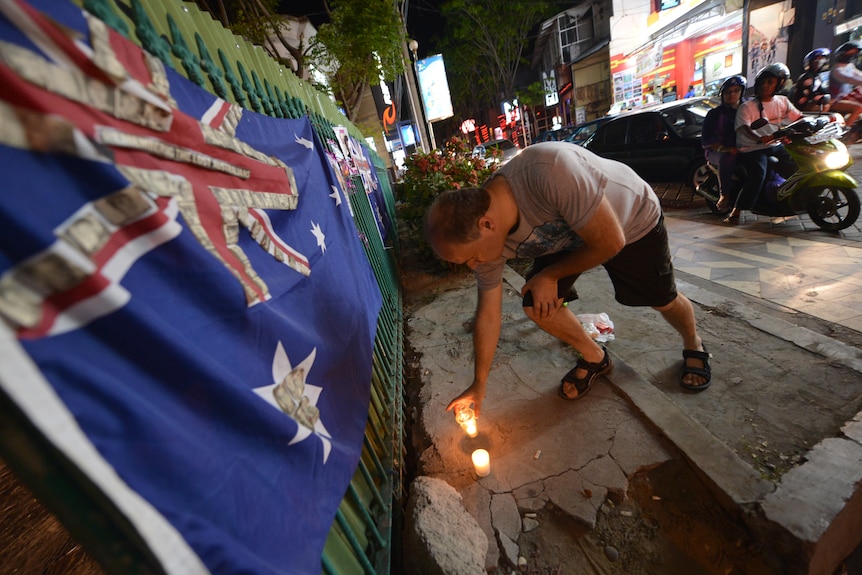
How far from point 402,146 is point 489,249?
24591 millimetres

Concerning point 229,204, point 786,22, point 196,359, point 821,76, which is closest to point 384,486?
point 196,359

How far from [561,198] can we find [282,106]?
192 centimetres

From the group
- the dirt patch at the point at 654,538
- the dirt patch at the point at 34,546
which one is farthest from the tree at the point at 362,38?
the dirt patch at the point at 654,538

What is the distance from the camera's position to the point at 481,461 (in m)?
2.06

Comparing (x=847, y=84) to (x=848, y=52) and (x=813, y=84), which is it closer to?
(x=813, y=84)

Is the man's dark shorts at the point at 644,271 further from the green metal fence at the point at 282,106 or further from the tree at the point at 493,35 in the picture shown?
the tree at the point at 493,35

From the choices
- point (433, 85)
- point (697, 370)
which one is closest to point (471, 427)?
point (697, 370)

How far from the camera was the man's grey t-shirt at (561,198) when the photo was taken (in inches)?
66.2

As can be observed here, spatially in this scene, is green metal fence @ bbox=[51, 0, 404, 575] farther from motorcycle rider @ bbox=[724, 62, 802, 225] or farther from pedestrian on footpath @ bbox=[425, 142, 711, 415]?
motorcycle rider @ bbox=[724, 62, 802, 225]

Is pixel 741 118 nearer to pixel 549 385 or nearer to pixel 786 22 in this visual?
pixel 549 385

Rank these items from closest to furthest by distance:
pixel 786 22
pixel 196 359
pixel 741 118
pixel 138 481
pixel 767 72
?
pixel 138 481 → pixel 196 359 → pixel 767 72 → pixel 741 118 → pixel 786 22

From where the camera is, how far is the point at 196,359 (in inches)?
32.7

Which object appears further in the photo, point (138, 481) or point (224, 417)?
point (224, 417)

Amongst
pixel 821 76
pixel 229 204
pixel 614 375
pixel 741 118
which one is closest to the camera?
pixel 229 204
